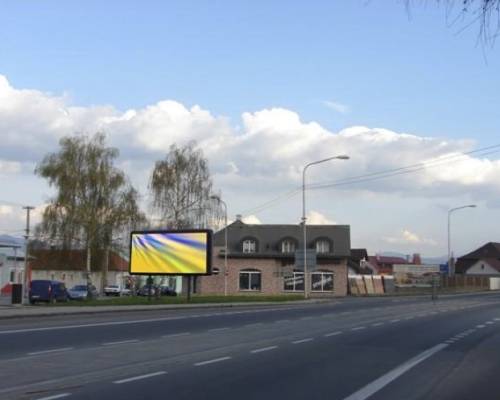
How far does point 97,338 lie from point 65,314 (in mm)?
11788

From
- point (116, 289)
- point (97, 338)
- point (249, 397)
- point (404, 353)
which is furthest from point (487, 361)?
point (116, 289)

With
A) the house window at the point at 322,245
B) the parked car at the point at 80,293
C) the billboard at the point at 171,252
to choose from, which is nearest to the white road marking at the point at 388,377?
the billboard at the point at 171,252

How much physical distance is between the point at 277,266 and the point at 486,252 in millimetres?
81084

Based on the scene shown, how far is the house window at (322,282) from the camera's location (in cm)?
7181

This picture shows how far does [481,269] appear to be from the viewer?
443 feet

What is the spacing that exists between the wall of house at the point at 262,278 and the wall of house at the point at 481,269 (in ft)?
222

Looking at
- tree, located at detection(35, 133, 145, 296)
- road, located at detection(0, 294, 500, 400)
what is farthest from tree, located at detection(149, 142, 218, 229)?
road, located at detection(0, 294, 500, 400)

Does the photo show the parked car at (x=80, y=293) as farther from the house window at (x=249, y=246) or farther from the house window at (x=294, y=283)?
the house window at (x=294, y=283)

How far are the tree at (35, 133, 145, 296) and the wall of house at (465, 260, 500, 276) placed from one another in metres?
87.2

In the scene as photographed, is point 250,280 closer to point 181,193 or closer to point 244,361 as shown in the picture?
point 181,193

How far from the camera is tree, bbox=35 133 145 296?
6084 centimetres

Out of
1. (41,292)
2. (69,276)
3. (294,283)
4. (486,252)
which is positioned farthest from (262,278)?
(486,252)

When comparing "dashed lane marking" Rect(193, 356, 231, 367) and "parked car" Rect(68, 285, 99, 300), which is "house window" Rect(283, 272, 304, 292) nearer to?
"parked car" Rect(68, 285, 99, 300)

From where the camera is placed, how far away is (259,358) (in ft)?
48.3
